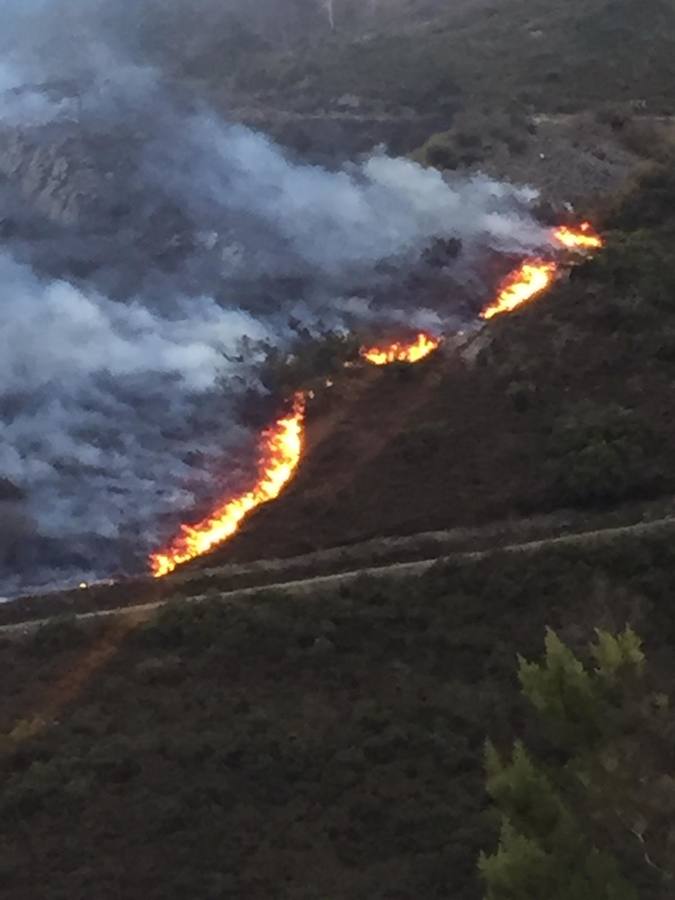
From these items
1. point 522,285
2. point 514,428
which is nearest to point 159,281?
point 522,285

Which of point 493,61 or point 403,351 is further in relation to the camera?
point 493,61

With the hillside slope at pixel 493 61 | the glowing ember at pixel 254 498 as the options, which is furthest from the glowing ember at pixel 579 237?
the hillside slope at pixel 493 61

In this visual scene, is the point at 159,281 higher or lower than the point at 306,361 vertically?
lower

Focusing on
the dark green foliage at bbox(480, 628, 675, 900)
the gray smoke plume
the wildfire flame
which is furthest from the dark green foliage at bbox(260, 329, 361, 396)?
the dark green foliage at bbox(480, 628, 675, 900)

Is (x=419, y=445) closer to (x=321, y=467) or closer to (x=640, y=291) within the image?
(x=321, y=467)

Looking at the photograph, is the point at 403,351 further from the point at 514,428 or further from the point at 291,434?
the point at 514,428

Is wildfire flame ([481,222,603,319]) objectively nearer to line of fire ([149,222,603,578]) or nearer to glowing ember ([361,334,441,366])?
line of fire ([149,222,603,578])

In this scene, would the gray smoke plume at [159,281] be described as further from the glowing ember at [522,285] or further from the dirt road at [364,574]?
the dirt road at [364,574]
